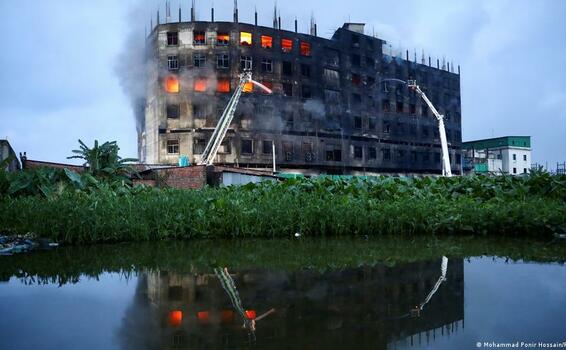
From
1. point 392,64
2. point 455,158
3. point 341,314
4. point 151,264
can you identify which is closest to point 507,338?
point 341,314

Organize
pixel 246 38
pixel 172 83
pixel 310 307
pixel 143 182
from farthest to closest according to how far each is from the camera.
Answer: pixel 246 38, pixel 172 83, pixel 143 182, pixel 310 307

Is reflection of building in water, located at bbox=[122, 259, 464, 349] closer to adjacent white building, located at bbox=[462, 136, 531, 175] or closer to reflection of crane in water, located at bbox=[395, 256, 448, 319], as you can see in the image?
reflection of crane in water, located at bbox=[395, 256, 448, 319]

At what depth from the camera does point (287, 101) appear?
40.3m

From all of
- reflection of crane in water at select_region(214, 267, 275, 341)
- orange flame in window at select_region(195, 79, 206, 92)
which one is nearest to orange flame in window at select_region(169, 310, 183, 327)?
reflection of crane in water at select_region(214, 267, 275, 341)

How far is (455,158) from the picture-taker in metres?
53.9

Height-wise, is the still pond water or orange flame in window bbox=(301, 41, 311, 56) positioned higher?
orange flame in window bbox=(301, 41, 311, 56)

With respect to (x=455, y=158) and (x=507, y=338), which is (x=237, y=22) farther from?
(x=507, y=338)

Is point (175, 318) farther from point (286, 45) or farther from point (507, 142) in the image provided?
point (507, 142)

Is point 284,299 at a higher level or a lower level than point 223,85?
lower

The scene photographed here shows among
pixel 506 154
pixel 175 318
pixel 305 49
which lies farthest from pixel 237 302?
pixel 506 154

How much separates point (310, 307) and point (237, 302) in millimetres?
577

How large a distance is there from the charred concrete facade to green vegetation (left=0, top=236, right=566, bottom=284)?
30848mm

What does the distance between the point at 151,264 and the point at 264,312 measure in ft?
7.97

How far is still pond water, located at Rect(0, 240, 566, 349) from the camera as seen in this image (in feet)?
8.32
